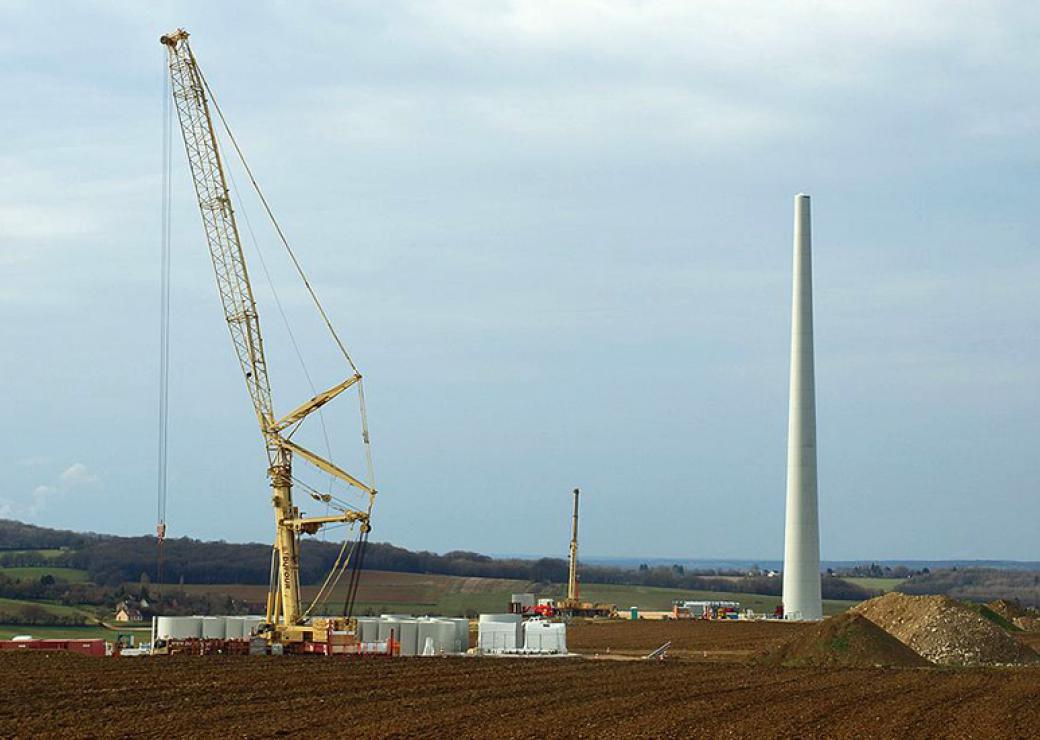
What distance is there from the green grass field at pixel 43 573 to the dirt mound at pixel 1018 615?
78.2 m

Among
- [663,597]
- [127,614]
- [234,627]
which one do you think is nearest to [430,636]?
[234,627]

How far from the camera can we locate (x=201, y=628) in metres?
71.2

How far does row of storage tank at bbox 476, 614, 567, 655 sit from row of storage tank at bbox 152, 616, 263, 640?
465 inches

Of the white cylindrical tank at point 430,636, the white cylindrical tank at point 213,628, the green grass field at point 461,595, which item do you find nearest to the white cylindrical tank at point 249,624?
the white cylindrical tank at point 213,628

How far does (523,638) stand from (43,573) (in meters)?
76.1

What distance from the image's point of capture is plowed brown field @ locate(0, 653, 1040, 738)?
31.2 metres

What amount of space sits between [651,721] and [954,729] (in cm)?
701

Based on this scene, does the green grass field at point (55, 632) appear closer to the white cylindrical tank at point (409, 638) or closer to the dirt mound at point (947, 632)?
the white cylindrical tank at point (409, 638)

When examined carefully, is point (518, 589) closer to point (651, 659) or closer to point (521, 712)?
point (651, 659)

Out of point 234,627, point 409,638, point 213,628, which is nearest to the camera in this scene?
point 409,638

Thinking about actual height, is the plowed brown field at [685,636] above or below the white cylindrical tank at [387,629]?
below

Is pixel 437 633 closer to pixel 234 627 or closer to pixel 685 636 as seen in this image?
pixel 234 627

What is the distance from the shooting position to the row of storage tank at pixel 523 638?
6906 cm

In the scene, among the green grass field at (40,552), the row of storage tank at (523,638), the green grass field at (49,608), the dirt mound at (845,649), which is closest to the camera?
the dirt mound at (845,649)
